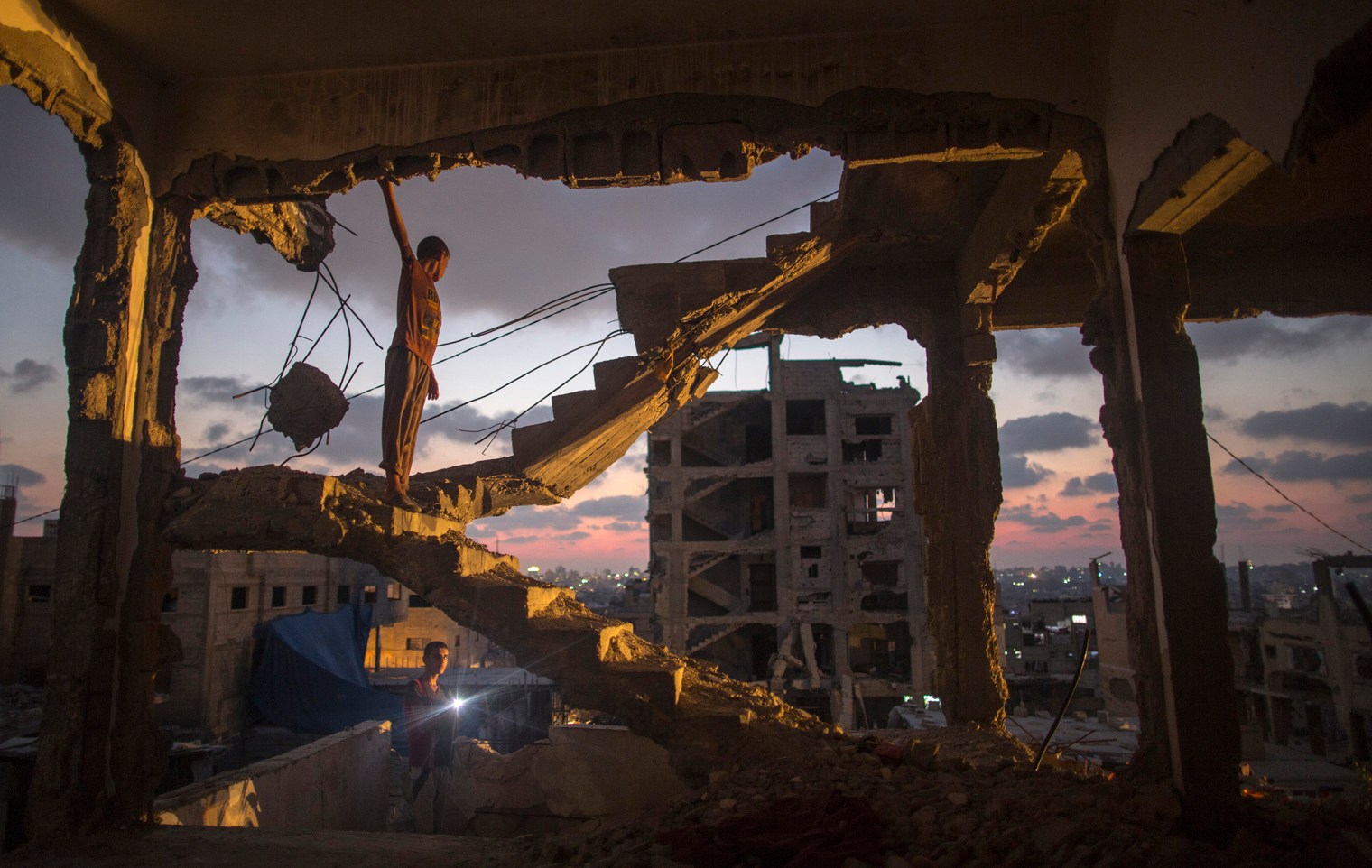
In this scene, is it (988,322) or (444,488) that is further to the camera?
(988,322)

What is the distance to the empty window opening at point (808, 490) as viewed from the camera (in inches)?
1280

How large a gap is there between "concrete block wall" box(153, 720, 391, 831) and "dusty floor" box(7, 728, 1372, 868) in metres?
1.16

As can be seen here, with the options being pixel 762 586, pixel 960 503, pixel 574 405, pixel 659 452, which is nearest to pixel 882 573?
pixel 762 586

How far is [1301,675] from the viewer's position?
2827cm

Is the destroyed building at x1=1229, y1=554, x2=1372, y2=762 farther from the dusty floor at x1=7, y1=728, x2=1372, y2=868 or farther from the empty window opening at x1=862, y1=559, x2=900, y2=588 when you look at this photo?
the dusty floor at x1=7, y1=728, x2=1372, y2=868

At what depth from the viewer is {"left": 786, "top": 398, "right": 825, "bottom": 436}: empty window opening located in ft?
110

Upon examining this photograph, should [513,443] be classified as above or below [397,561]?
above

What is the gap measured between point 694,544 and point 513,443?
24.1 m

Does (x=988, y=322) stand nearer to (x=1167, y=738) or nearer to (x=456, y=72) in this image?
(x=1167, y=738)

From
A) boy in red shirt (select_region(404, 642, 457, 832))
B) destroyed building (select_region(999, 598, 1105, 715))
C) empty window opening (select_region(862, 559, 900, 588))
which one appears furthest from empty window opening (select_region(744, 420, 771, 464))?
boy in red shirt (select_region(404, 642, 457, 832))

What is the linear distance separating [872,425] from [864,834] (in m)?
30.6

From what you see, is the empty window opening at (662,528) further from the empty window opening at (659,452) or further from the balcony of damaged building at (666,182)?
the balcony of damaged building at (666,182)

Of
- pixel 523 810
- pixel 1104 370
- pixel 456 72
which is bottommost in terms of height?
pixel 523 810

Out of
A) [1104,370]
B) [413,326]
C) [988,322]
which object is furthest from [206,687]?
[1104,370]
